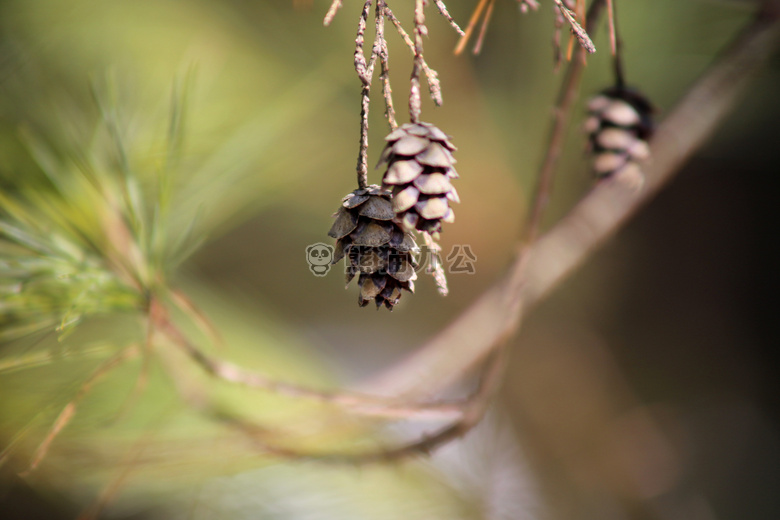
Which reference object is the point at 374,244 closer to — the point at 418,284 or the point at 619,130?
the point at 619,130

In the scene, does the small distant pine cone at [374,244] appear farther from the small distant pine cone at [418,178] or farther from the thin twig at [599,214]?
the thin twig at [599,214]

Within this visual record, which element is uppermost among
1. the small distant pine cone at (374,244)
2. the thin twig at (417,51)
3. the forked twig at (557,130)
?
the forked twig at (557,130)

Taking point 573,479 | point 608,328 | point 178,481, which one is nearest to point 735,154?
point 608,328

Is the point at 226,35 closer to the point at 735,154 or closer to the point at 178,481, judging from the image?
the point at 178,481

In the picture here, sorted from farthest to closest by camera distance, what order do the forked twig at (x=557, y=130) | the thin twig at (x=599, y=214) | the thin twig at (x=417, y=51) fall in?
the thin twig at (x=599, y=214) < the forked twig at (x=557, y=130) < the thin twig at (x=417, y=51)

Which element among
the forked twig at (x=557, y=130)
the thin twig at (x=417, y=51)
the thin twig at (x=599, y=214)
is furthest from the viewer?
the thin twig at (x=599, y=214)

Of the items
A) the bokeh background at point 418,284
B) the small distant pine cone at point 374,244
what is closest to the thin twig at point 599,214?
the bokeh background at point 418,284

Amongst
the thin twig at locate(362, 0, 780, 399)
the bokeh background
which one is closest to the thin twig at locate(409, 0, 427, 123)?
the bokeh background
